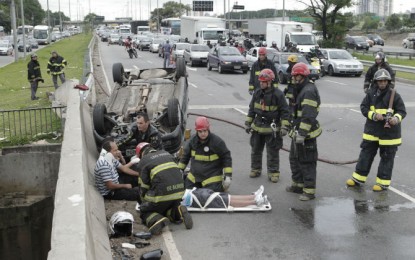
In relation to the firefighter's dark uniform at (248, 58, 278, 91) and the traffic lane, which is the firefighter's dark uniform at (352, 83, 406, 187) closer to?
the traffic lane

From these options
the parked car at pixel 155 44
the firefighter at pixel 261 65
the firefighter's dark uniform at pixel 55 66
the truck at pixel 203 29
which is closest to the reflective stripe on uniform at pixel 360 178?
the firefighter at pixel 261 65

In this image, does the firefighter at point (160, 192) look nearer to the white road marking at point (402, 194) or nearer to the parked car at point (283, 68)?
the white road marking at point (402, 194)

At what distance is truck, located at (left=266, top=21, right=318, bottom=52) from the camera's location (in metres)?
35.7

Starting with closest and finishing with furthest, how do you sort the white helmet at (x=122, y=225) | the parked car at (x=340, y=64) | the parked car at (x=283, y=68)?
the white helmet at (x=122, y=225)
the parked car at (x=283, y=68)
the parked car at (x=340, y=64)

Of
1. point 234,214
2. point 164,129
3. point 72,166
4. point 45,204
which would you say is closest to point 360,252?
point 234,214

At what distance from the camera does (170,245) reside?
6.34m

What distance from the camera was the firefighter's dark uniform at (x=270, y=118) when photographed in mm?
8828

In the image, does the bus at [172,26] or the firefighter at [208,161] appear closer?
the firefighter at [208,161]

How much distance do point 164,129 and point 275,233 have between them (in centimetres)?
377

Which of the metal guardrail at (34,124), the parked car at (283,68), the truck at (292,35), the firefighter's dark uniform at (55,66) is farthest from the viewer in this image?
the truck at (292,35)

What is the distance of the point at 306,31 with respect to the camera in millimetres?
38625

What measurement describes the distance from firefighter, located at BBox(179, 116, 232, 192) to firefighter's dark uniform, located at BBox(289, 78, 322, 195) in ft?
3.62

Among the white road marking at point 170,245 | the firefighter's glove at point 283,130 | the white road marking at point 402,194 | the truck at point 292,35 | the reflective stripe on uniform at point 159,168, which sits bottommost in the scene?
the white road marking at point 170,245

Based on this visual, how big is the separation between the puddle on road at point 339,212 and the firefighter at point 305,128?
39 centimetres
